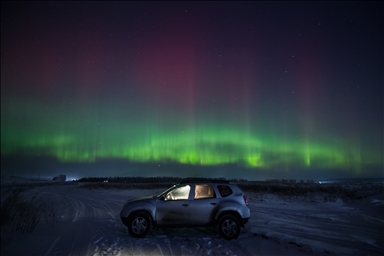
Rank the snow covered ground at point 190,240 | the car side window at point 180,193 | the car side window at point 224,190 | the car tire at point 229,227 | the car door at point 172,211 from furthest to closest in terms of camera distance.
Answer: the car side window at point 180,193
the car side window at point 224,190
the car door at point 172,211
the car tire at point 229,227
the snow covered ground at point 190,240

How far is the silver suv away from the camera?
8438mm

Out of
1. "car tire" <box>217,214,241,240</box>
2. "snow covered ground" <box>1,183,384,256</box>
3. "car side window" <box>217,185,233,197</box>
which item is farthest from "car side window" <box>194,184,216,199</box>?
"snow covered ground" <box>1,183,384,256</box>

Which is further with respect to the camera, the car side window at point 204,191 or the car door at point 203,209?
the car side window at point 204,191

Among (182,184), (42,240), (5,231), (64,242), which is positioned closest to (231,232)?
(182,184)

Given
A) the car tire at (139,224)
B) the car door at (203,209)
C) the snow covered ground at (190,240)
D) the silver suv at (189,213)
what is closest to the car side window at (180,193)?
the silver suv at (189,213)

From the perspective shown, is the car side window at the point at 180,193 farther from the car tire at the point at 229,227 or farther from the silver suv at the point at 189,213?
the car tire at the point at 229,227

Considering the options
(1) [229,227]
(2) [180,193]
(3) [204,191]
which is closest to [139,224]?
(2) [180,193]

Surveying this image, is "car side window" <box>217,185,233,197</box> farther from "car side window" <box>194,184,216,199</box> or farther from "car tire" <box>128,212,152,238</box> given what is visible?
"car tire" <box>128,212,152,238</box>

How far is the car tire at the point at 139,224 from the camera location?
8.40 m

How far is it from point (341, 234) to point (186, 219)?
20.6 ft

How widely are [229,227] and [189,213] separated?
59.2 inches

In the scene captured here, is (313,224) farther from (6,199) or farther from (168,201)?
(6,199)

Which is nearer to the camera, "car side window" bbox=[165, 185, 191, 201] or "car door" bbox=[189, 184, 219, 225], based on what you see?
"car door" bbox=[189, 184, 219, 225]

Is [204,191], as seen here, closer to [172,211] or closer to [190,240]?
[172,211]
